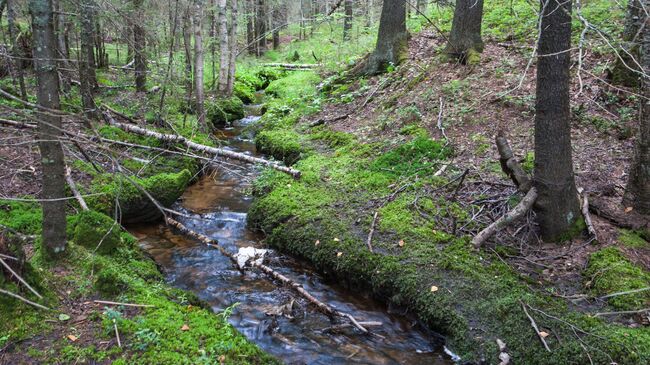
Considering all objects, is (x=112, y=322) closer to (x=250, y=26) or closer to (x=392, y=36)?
(x=392, y=36)

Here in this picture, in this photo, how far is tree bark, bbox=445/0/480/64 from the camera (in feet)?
34.4

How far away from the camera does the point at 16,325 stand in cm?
377

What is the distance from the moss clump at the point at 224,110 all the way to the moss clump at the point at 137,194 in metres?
6.74

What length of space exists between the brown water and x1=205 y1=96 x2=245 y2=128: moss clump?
23.5ft

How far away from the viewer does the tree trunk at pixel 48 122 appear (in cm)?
381

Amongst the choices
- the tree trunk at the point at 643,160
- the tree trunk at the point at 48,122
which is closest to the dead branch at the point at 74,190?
the tree trunk at the point at 48,122

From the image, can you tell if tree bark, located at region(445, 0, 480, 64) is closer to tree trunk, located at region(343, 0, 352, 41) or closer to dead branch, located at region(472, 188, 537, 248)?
dead branch, located at region(472, 188, 537, 248)

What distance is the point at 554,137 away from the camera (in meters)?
5.46

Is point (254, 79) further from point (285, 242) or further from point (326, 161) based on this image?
point (285, 242)

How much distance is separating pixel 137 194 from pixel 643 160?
7.49 m

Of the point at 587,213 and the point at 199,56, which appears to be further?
the point at 199,56

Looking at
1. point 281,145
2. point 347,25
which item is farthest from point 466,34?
point 347,25

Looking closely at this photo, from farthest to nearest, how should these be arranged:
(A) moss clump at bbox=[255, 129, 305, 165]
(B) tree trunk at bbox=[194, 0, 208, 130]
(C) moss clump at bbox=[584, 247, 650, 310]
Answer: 1. (B) tree trunk at bbox=[194, 0, 208, 130]
2. (A) moss clump at bbox=[255, 129, 305, 165]
3. (C) moss clump at bbox=[584, 247, 650, 310]

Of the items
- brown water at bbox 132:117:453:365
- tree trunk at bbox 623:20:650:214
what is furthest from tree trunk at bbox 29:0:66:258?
tree trunk at bbox 623:20:650:214
